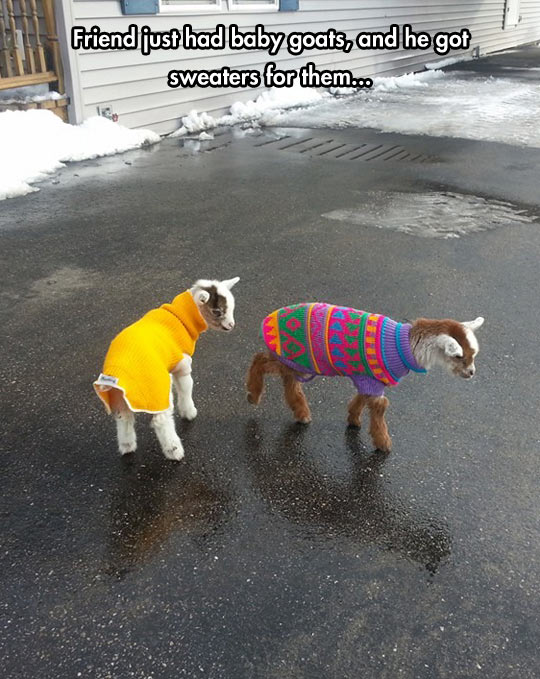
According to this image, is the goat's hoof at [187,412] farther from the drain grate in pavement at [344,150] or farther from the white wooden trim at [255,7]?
the white wooden trim at [255,7]

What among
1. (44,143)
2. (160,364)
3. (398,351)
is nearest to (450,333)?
(398,351)

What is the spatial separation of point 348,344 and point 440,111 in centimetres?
1122

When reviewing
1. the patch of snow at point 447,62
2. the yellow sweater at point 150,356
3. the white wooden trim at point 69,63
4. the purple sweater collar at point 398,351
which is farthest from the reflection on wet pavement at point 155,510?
the patch of snow at point 447,62

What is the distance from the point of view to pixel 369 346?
274 cm

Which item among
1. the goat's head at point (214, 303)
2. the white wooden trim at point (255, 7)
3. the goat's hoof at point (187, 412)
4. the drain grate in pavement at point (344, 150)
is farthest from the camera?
the white wooden trim at point (255, 7)

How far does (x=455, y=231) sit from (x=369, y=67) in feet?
38.8

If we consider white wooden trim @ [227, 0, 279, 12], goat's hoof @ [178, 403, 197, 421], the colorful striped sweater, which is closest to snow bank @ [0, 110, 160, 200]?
white wooden trim @ [227, 0, 279, 12]

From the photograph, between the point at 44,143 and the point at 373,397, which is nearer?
the point at 373,397

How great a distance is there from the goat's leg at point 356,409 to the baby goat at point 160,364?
703 millimetres

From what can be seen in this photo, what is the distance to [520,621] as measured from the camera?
6.99 ft

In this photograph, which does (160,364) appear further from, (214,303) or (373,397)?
(373,397)

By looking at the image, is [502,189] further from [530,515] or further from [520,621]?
[520,621]

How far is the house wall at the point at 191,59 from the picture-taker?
8.77 meters

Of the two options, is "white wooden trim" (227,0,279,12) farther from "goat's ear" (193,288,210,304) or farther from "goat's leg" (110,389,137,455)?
"goat's leg" (110,389,137,455)
